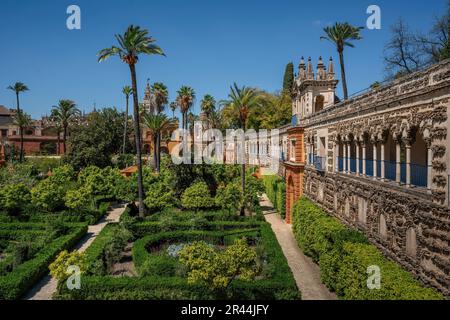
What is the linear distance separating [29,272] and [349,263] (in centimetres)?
1476

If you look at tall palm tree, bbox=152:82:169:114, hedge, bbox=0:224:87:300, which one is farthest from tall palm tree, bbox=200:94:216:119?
hedge, bbox=0:224:87:300

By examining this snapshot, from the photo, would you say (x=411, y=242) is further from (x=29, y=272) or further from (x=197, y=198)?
(x=197, y=198)

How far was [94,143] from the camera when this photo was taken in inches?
2313

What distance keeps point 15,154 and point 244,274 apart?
2752 inches

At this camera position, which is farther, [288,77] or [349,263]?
[288,77]

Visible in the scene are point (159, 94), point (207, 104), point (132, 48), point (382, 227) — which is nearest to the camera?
point (382, 227)

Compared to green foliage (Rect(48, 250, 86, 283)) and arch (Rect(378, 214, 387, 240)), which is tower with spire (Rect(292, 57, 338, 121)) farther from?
green foliage (Rect(48, 250, 86, 283))

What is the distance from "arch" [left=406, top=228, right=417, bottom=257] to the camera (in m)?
12.2

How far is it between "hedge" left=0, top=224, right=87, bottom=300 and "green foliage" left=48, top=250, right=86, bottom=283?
7.01 feet

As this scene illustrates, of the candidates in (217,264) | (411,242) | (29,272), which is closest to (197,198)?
(29,272)
